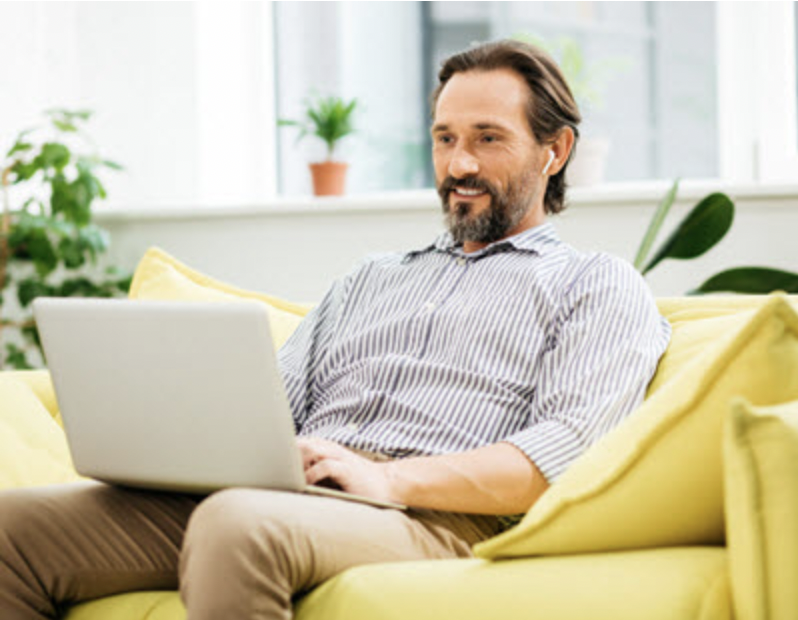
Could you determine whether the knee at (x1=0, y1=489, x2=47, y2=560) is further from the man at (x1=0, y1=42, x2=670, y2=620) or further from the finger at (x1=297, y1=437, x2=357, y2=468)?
the finger at (x1=297, y1=437, x2=357, y2=468)

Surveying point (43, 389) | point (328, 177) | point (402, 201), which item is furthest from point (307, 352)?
point (328, 177)

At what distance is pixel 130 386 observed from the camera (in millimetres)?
1428

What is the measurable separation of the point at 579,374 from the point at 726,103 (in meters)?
1.80

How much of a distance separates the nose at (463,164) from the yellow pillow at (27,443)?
759 mm

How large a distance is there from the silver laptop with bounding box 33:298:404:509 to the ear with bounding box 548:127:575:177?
0.82m

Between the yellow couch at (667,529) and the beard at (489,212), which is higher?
the beard at (489,212)

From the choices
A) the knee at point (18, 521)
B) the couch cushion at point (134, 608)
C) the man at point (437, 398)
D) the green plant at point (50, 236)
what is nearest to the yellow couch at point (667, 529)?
the man at point (437, 398)

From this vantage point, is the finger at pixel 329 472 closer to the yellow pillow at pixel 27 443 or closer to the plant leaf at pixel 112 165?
the yellow pillow at pixel 27 443

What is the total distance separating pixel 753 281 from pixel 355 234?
3.80 feet

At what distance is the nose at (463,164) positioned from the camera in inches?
78.5

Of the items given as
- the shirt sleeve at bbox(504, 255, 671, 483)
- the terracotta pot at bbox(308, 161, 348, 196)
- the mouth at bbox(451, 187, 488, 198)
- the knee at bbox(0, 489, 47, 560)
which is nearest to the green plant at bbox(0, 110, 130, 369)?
the terracotta pot at bbox(308, 161, 348, 196)

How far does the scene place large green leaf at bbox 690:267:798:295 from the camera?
7.96ft

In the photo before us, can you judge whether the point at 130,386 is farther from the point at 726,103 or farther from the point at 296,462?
the point at 726,103

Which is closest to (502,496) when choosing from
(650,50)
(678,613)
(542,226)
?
(678,613)
